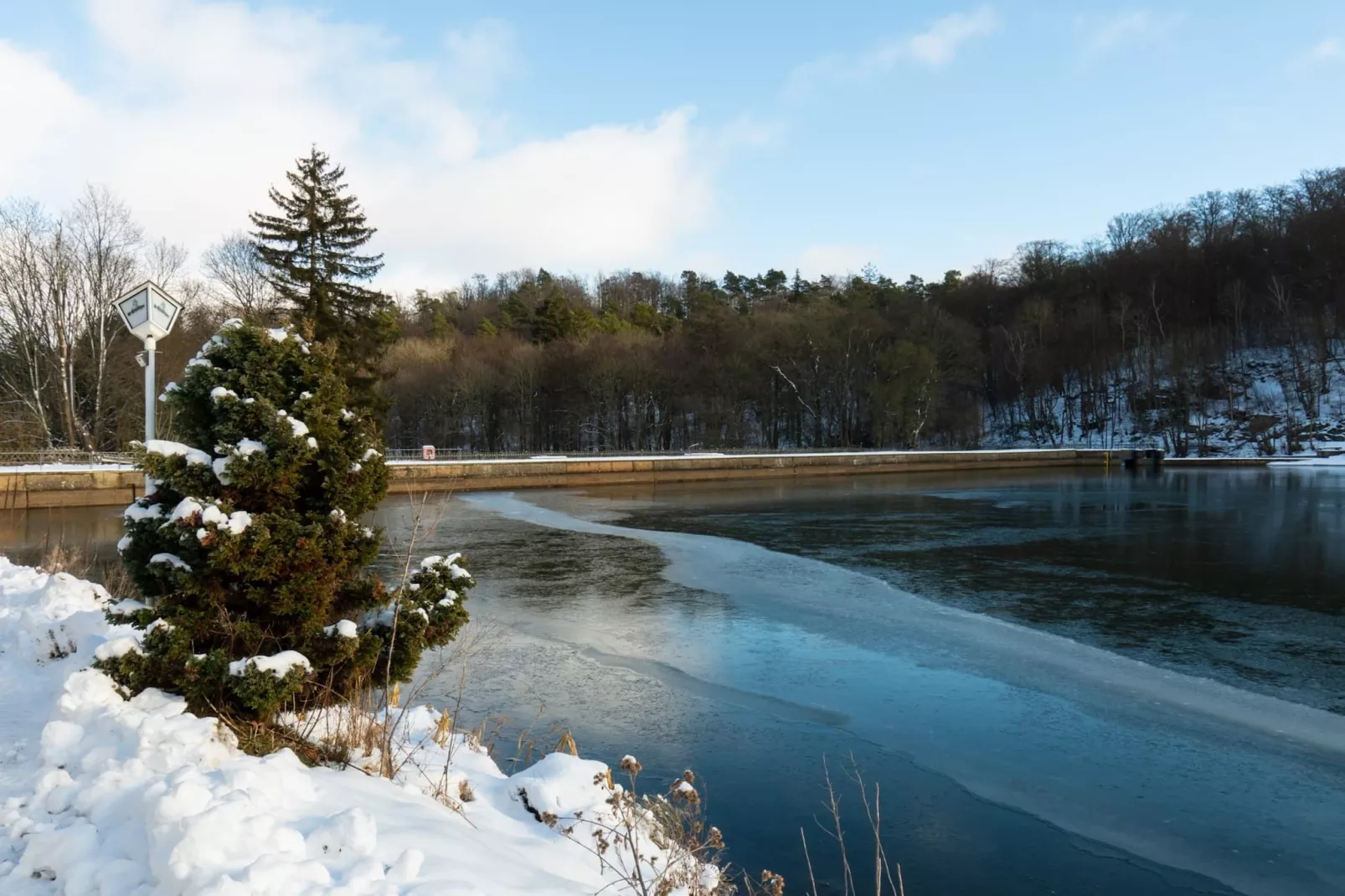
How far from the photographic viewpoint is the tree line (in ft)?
120

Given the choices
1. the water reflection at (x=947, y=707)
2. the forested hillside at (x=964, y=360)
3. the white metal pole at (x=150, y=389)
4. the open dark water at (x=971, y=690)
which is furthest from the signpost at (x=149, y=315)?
the forested hillside at (x=964, y=360)

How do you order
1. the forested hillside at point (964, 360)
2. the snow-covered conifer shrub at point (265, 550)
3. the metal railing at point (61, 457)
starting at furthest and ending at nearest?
the forested hillside at point (964, 360) → the metal railing at point (61, 457) → the snow-covered conifer shrub at point (265, 550)

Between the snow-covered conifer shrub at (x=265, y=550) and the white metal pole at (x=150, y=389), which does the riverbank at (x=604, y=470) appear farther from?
the snow-covered conifer shrub at (x=265, y=550)

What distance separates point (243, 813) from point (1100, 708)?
21.6 feet

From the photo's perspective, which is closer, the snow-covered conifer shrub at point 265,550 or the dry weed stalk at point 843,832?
the dry weed stalk at point 843,832

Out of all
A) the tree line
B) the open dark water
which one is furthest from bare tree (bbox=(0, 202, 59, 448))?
the open dark water

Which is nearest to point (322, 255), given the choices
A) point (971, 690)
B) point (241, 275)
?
point (241, 275)

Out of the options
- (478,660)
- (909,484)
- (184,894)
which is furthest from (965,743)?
(909,484)

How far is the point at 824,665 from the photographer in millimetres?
8594

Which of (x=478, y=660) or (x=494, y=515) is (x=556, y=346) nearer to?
(x=494, y=515)

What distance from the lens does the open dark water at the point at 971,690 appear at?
4.96 m

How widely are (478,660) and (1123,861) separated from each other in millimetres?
5643

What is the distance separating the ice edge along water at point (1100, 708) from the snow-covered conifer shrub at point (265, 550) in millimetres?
3828

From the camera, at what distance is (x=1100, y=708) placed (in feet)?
24.0
